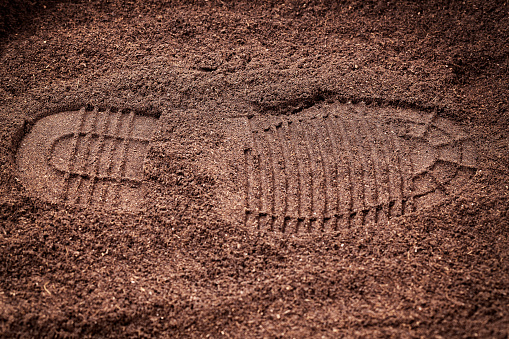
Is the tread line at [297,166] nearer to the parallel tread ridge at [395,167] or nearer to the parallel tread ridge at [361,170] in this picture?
the parallel tread ridge at [361,170]

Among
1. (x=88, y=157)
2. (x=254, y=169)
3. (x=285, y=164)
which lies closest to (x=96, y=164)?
(x=88, y=157)

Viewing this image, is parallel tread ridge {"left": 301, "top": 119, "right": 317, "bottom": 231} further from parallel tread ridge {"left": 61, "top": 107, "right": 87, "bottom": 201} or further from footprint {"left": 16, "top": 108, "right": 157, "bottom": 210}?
parallel tread ridge {"left": 61, "top": 107, "right": 87, "bottom": 201}

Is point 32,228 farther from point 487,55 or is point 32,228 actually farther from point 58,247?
point 487,55

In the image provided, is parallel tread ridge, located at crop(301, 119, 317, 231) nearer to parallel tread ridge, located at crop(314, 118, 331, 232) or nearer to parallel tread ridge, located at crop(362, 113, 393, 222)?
parallel tread ridge, located at crop(314, 118, 331, 232)

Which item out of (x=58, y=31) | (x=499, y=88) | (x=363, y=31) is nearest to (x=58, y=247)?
(x=58, y=31)

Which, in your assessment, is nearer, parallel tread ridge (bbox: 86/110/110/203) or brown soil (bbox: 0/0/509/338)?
brown soil (bbox: 0/0/509/338)

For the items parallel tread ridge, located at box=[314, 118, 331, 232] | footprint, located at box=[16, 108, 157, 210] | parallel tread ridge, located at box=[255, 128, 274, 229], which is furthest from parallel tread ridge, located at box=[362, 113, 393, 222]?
footprint, located at box=[16, 108, 157, 210]
